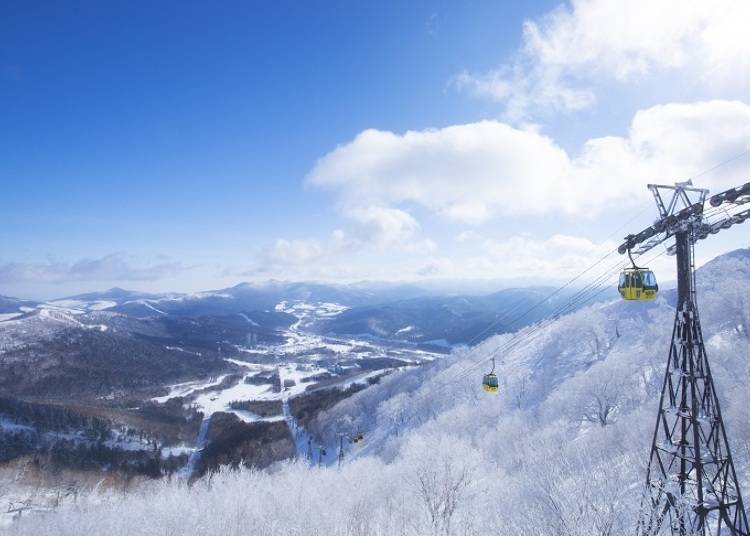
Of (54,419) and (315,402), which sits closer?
(54,419)

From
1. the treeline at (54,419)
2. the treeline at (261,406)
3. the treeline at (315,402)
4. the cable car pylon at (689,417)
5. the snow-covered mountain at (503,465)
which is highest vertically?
the cable car pylon at (689,417)

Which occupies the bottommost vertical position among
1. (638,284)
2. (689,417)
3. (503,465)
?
(503,465)

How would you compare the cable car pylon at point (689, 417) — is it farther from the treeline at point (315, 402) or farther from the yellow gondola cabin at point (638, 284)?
the treeline at point (315, 402)

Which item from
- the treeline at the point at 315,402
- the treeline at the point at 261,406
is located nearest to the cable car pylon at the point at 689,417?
the treeline at the point at 315,402

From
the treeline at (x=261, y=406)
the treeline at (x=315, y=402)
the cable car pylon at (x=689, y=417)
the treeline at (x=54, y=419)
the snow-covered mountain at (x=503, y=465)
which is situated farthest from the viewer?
the treeline at (x=261, y=406)

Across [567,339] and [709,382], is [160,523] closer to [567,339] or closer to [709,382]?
[709,382]

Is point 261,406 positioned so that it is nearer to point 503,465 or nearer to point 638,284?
point 503,465

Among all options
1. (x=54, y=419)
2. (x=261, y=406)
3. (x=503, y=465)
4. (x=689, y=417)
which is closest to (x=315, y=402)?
(x=261, y=406)

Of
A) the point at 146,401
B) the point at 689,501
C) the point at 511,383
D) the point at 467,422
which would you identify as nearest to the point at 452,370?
the point at 511,383

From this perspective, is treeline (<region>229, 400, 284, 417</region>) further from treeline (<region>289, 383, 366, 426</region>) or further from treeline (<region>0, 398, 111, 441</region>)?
treeline (<region>0, 398, 111, 441</region>)
